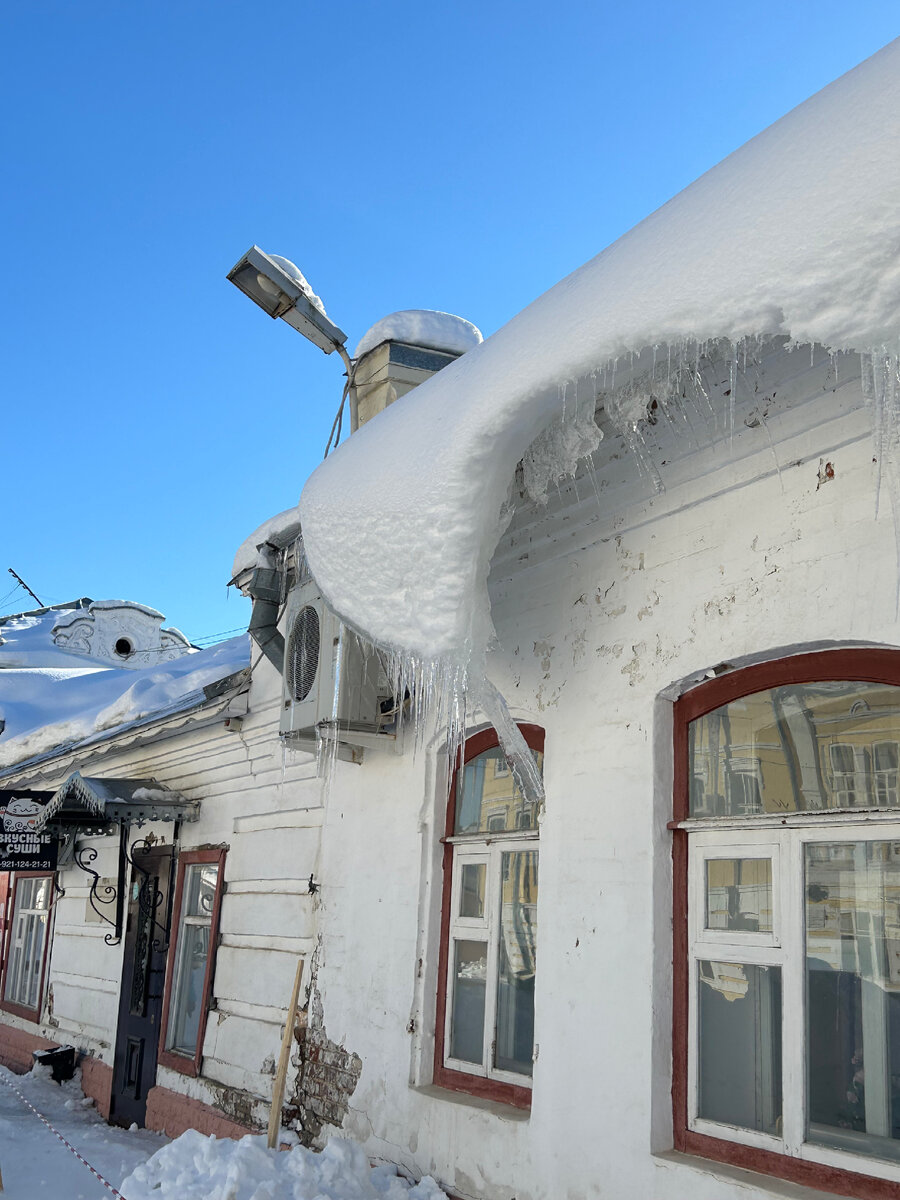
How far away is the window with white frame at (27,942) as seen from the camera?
11.3 meters

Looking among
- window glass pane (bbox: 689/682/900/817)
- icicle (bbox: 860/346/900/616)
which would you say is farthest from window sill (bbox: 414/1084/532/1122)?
icicle (bbox: 860/346/900/616)

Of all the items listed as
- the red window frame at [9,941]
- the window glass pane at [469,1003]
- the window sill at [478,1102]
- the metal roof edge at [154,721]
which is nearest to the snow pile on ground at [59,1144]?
the red window frame at [9,941]

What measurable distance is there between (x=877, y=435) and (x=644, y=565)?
5.28 feet

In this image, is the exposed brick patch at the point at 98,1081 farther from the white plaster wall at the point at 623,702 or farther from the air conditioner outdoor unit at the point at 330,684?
the air conditioner outdoor unit at the point at 330,684

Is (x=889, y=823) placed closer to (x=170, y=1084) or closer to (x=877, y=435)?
(x=877, y=435)

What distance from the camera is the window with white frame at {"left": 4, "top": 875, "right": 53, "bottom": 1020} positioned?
11.3 m

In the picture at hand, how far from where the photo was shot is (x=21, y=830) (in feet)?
30.8

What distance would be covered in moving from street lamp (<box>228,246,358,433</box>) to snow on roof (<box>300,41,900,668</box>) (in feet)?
9.02

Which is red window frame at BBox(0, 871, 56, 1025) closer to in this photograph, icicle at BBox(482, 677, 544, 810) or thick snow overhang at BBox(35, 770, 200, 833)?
thick snow overhang at BBox(35, 770, 200, 833)

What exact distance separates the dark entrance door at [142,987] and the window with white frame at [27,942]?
8.69 ft

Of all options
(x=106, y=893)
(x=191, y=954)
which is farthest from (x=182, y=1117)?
(x=106, y=893)

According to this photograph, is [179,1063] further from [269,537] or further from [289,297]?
[289,297]

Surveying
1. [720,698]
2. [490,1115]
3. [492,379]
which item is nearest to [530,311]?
[492,379]

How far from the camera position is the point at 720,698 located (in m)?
4.02
